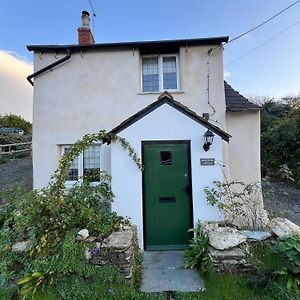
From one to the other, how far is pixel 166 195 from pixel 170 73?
4.78 metres

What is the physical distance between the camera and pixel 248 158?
834cm

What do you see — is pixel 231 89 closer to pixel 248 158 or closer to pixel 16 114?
pixel 248 158

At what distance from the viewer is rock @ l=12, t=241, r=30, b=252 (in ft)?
14.9

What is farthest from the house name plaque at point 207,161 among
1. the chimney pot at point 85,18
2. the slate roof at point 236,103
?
the chimney pot at point 85,18

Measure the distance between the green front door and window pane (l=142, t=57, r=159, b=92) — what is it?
3192mm

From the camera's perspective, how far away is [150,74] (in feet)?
29.0

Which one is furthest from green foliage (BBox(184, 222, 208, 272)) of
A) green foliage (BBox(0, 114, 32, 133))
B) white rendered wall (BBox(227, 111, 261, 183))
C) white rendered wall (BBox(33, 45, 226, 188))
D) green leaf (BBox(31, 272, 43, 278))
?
green foliage (BBox(0, 114, 32, 133))

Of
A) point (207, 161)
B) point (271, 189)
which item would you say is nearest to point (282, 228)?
point (207, 161)

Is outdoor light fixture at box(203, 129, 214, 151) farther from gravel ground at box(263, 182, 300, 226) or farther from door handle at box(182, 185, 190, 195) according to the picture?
gravel ground at box(263, 182, 300, 226)

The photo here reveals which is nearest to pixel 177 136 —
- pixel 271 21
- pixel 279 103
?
pixel 271 21

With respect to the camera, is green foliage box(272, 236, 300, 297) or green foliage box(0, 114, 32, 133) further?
green foliage box(0, 114, 32, 133)

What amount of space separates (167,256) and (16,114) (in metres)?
38.5

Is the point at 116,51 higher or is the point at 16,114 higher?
the point at 16,114

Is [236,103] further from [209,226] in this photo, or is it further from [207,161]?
[209,226]
